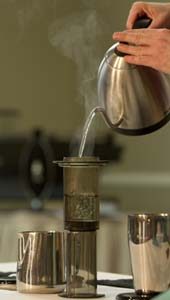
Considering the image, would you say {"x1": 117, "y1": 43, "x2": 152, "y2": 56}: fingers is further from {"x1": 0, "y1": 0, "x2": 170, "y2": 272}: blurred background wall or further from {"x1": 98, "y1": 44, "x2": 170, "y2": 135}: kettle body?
{"x1": 0, "y1": 0, "x2": 170, "y2": 272}: blurred background wall

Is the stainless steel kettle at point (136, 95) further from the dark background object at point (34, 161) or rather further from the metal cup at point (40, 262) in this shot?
the dark background object at point (34, 161)

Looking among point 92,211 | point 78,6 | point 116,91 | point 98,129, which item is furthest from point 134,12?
point 98,129

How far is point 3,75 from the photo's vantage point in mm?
3803

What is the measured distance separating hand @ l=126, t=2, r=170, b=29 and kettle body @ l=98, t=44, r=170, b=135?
0.07 m

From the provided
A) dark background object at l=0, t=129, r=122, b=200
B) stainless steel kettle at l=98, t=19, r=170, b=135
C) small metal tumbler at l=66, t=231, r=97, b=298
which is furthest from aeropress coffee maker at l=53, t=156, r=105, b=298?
dark background object at l=0, t=129, r=122, b=200

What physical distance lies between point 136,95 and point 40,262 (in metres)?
0.33

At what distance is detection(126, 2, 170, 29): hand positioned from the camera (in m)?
1.50

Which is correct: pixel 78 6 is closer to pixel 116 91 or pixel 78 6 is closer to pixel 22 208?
pixel 22 208

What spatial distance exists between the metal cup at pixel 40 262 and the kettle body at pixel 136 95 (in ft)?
0.77

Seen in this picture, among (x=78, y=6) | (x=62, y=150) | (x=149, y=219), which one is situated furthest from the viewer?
(x=62, y=150)

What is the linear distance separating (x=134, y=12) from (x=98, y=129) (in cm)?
216

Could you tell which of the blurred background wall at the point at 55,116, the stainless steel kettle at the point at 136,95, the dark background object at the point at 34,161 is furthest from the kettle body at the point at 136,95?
the blurred background wall at the point at 55,116

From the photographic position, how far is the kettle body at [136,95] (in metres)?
1.48

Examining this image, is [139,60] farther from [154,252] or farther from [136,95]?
[154,252]
